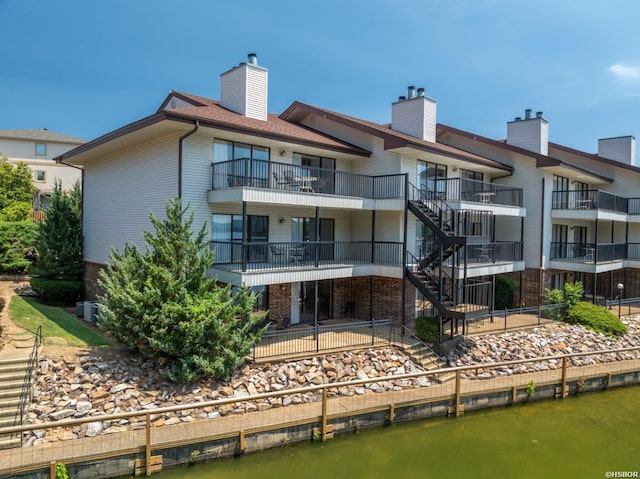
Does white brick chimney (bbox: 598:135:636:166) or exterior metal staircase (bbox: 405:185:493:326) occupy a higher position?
white brick chimney (bbox: 598:135:636:166)

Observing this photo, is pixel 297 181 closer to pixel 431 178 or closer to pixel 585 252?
pixel 431 178

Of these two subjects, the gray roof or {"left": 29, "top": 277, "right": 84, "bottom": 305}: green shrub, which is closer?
{"left": 29, "top": 277, "right": 84, "bottom": 305}: green shrub

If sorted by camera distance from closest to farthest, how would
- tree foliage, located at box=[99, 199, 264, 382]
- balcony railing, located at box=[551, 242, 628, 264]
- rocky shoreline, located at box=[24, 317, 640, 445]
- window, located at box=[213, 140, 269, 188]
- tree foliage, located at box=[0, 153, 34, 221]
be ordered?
1. rocky shoreline, located at box=[24, 317, 640, 445]
2. tree foliage, located at box=[99, 199, 264, 382]
3. window, located at box=[213, 140, 269, 188]
4. balcony railing, located at box=[551, 242, 628, 264]
5. tree foliage, located at box=[0, 153, 34, 221]

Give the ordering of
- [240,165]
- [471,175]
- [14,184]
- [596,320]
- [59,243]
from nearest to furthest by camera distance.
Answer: [240,165] < [59,243] < [596,320] < [471,175] < [14,184]

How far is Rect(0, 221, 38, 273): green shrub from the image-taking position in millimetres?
21766

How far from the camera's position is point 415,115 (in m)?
23.6

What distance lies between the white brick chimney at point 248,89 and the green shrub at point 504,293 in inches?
551

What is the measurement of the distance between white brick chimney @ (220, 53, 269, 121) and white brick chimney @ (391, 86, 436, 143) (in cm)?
789

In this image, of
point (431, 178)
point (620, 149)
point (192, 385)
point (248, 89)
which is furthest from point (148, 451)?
point (620, 149)

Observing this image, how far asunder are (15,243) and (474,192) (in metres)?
21.6

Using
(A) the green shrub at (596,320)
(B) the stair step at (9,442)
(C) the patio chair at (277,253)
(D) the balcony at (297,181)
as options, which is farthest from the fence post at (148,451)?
(A) the green shrub at (596,320)

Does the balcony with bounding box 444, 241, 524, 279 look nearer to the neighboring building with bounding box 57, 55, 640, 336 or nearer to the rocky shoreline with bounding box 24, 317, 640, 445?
the neighboring building with bounding box 57, 55, 640, 336

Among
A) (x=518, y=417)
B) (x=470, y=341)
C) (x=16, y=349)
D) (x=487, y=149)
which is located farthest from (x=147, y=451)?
(x=487, y=149)

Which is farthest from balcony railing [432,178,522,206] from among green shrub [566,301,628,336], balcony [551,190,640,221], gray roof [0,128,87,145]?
gray roof [0,128,87,145]
